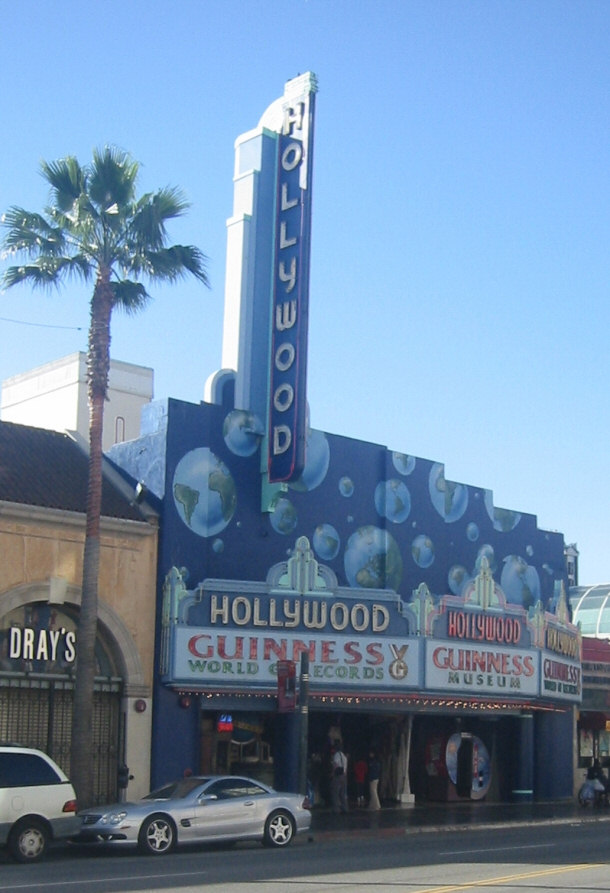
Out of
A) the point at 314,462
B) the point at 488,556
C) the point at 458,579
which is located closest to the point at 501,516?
the point at 488,556

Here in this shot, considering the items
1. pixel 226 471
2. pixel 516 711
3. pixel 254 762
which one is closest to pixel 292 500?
pixel 226 471

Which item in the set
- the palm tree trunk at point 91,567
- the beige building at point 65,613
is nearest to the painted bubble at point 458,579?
the beige building at point 65,613

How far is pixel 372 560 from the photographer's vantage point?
32.2 metres

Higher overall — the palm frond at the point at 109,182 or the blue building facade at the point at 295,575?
the palm frond at the point at 109,182

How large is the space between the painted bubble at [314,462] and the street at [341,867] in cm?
921

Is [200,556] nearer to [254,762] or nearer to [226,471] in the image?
[226,471]

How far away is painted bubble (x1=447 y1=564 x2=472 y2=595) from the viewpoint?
34.2 metres

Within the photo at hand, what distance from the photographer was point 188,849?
22234 mm

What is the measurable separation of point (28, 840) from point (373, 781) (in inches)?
538

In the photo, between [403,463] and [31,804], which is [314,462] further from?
[31,804]

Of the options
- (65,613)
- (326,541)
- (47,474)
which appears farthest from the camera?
(326,541)

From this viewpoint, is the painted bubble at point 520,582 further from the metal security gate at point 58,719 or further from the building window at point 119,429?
the building window at point 119,429

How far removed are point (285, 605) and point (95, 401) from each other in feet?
23.7

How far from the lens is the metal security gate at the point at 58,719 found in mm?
26109
